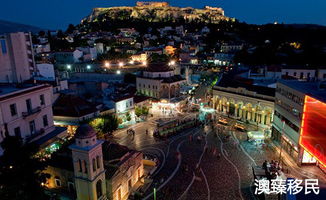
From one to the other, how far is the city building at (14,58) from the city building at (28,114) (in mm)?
7609

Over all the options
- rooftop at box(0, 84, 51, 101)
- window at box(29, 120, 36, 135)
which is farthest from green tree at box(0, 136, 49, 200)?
window at box(29, 120, 36, 135)

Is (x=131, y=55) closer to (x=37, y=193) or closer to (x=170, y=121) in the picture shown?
(x=170, y=121)

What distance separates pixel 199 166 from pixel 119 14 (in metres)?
180

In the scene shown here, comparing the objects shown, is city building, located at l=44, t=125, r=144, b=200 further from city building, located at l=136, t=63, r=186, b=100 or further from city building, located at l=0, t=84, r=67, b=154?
city building, located at l=136, t=63, r=186, b=100

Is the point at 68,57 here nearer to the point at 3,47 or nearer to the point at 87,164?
the point at 3,47

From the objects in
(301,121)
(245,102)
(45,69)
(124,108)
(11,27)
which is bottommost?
(124,108)

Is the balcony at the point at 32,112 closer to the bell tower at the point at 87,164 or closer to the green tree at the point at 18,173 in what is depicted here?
the green tree at the point at 18,173

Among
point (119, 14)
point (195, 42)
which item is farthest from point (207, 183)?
point (119, 14)

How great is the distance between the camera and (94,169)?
1817 cm

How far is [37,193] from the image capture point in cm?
1568

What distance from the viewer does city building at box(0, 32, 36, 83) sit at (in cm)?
3184

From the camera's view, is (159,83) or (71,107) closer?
(71,107)

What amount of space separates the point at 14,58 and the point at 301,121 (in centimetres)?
3476

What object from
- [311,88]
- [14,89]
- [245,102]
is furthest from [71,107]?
[311,88]
